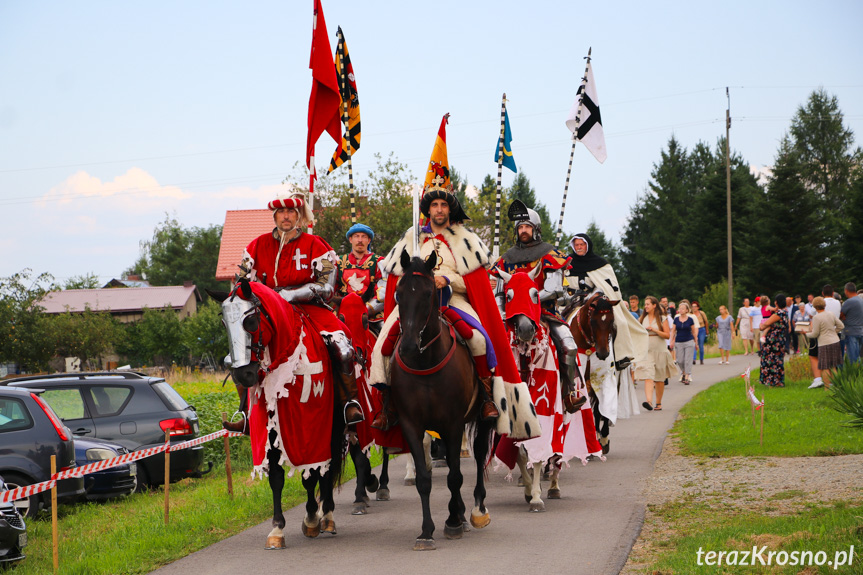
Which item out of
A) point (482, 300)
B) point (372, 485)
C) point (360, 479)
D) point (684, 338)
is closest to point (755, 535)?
point (482, 300)

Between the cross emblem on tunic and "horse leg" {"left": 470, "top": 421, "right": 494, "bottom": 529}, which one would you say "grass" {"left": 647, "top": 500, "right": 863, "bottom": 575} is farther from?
the cross emblem on tunic

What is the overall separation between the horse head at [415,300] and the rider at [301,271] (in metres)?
1.06

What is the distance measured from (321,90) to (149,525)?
5.15 meters

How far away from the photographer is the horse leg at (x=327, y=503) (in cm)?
834

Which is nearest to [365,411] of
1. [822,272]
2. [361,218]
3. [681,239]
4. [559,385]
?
[559,385]

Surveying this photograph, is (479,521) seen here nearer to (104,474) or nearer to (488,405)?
(488,405)

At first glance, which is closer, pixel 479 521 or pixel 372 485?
pixel 479 521

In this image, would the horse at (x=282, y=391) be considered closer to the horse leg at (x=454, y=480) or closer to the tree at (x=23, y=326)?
the horse leg at (x=454, y=480)

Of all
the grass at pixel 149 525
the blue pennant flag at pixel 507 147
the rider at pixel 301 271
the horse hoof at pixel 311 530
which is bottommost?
the grass at pixel 149 525

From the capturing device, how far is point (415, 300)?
7.21 meters

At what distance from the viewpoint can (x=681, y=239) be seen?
229 ft

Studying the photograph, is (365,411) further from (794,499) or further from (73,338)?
(73,338)

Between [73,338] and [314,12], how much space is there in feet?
122

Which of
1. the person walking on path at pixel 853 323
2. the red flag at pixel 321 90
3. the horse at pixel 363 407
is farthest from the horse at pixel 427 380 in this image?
the person walking on path at pixel 853 323
